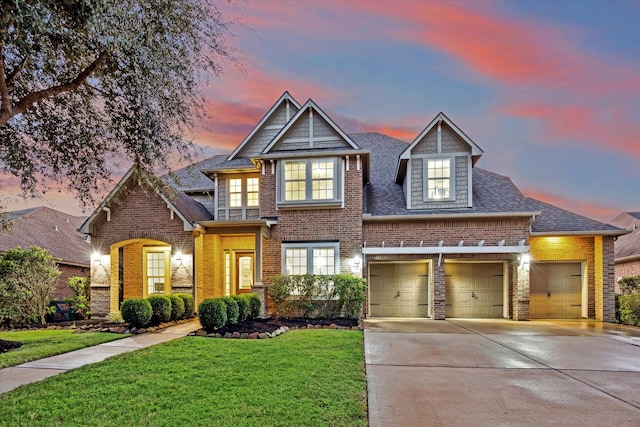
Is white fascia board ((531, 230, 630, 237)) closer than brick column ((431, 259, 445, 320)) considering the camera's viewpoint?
Yes

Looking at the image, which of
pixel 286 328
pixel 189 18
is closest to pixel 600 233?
pixel 286 328

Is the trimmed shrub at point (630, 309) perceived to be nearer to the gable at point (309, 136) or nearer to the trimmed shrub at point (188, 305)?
the gable at point (309, 136)

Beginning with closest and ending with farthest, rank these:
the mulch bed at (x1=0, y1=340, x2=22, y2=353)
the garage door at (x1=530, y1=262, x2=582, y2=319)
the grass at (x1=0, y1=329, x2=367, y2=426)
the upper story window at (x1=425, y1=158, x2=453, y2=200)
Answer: the grass at (x1=0, y1=329, x2=367, y2=426), the mulch bed at (x1=0, y1=340, x2=22, y2=353), the upper story window at (x1=425, y1=158, x2=453, y2=200), the garage door at (x1=530, y1=262, x2=582, y2=319)

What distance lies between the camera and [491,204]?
12.9 m

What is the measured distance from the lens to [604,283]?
12.4 meters

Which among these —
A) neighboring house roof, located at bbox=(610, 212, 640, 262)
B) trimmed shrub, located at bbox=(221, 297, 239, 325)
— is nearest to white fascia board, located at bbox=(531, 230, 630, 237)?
neighboring house roof, located at bbox=(610, 212, 640, 262)

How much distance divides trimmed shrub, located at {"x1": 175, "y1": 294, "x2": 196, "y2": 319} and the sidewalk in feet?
7.42

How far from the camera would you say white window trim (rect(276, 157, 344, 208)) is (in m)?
12.7

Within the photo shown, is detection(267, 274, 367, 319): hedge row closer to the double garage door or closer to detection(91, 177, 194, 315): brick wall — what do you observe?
the double garage door

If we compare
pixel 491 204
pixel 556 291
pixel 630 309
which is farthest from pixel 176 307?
pixel 630 309

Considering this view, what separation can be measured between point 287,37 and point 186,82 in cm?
657

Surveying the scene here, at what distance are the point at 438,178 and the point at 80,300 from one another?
545 inches

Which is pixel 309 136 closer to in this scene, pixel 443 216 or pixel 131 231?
pixel 443 216

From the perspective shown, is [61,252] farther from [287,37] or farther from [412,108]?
[412,108]
